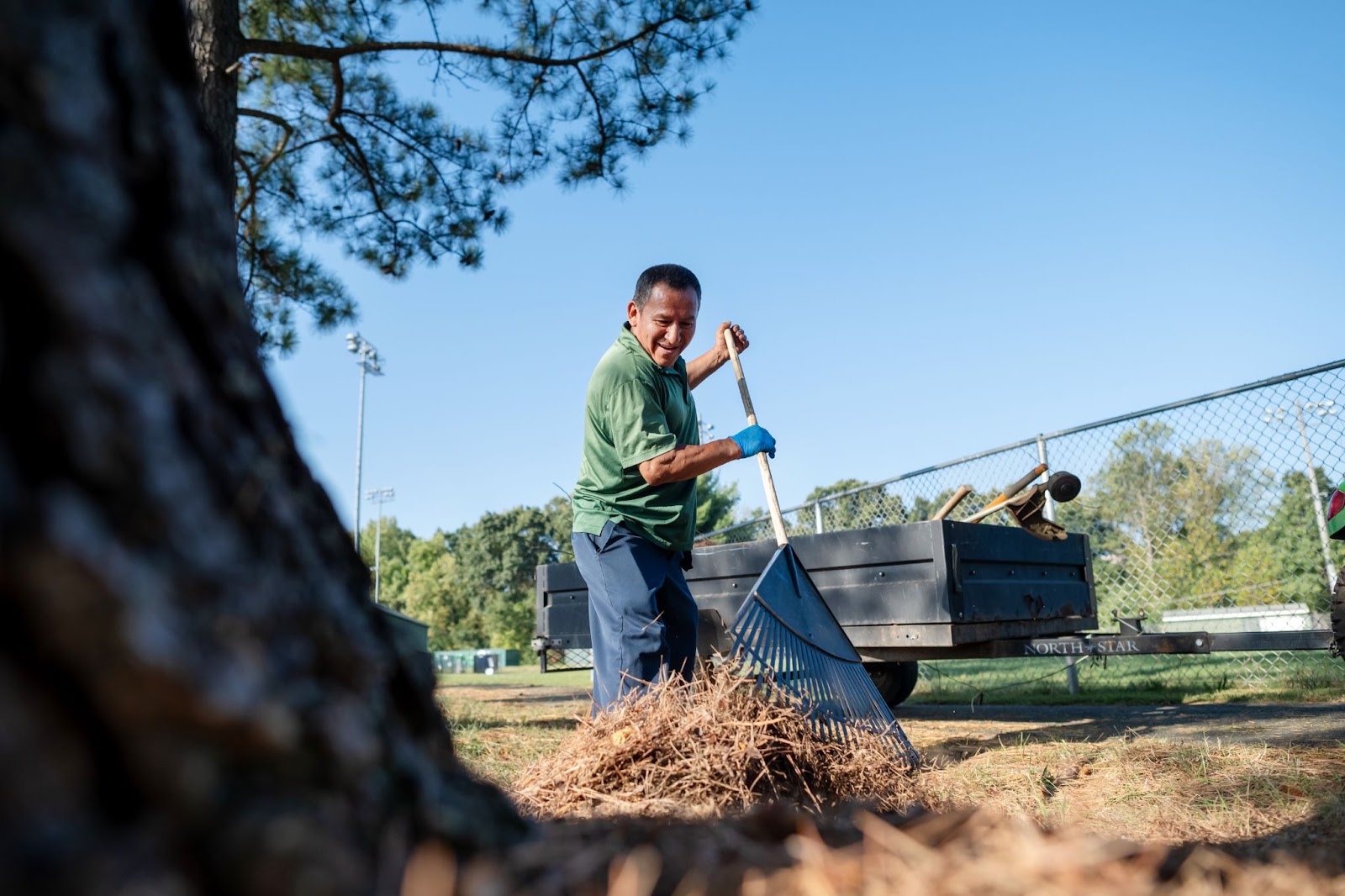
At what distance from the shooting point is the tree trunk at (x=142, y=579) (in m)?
0.43

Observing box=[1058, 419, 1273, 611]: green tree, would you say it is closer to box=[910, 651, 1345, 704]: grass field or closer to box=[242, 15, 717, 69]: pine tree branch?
box=[910, 651, 1345, 704]: grass field

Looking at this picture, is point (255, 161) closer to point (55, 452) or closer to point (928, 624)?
point (928, 624)

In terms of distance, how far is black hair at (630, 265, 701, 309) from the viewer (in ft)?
10.6

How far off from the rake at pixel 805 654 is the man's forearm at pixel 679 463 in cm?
47

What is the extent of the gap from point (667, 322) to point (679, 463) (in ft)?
1.95

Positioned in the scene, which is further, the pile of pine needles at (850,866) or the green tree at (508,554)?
the green tree at (508,554)

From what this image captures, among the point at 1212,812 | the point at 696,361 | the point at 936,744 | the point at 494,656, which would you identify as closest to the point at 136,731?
the point at 1212,812

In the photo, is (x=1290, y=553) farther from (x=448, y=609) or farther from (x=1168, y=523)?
(x=448, y=609)

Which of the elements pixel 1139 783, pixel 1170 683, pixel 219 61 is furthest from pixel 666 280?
pixel 1170 683

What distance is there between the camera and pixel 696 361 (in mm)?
4133

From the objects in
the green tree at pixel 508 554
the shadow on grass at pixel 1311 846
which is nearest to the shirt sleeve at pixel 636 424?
the shadow on grass at pixel 1311 846

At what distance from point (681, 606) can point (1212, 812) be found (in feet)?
5.39

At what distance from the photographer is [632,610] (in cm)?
286

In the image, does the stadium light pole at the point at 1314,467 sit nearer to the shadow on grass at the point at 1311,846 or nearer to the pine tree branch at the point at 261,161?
the shadow on grass at the point at 1311,846
